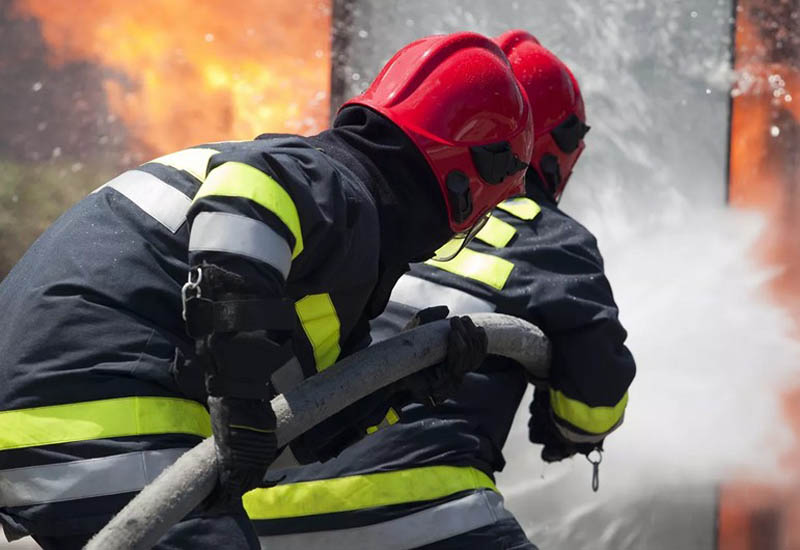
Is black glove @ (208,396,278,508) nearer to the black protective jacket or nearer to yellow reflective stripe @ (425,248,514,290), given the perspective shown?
the black protective jacket

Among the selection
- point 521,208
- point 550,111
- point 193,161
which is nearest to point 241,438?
point 193,161

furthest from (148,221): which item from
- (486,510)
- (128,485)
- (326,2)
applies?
(326,2)

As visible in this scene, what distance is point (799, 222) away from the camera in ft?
16.8

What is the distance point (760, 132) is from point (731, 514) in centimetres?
161

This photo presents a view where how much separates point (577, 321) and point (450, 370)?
Result: 52cm

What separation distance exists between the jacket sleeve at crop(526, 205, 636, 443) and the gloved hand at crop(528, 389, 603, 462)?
140mm

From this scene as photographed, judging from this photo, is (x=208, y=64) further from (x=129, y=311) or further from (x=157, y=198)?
(x=129, y=311)

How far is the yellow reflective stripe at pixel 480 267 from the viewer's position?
9.39ft

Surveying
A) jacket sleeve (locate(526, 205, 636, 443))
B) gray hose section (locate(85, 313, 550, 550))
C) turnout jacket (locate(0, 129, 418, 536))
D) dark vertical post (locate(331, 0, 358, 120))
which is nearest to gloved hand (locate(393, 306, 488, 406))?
gray hose section (locate(85, 313, 550, 550))

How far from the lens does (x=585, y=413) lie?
3.01m

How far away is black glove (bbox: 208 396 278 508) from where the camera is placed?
1.84 meters

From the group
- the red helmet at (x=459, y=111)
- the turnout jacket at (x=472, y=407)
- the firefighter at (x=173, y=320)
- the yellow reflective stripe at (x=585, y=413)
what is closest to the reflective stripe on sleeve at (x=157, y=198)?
the firefighter at (x=173, y=320)

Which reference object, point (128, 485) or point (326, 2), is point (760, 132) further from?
point (128, 485)

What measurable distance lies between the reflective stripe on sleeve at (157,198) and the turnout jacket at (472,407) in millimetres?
951
